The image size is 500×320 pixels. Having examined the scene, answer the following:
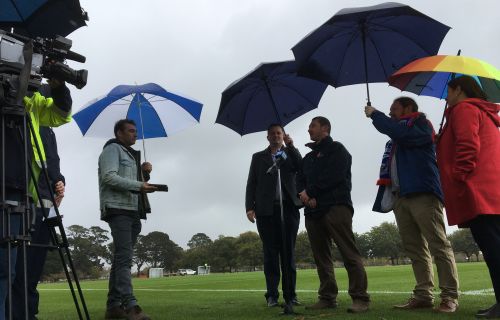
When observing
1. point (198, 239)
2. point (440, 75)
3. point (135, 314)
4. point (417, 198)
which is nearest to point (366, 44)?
point (440, 75)

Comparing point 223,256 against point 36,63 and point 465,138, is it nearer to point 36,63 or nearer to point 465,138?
point 465,138

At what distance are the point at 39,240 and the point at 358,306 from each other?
3251mm

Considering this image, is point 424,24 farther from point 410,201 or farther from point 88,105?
point 88,105

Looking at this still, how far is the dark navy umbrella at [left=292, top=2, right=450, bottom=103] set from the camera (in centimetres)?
541

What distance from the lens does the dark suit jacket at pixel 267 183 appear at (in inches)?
242

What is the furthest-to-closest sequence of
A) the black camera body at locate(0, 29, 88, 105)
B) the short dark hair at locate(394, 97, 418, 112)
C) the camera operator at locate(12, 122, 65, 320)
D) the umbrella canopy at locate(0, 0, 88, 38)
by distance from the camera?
1. the short dark hair at locate(394, 97, 418, 112)
2. the camera operator at locate(12, 122, 65, 320)
3. the umbrella canopy at locate(0, 0, 88, 38)
4. the black camera body at locate(0, 29, 88, 105)

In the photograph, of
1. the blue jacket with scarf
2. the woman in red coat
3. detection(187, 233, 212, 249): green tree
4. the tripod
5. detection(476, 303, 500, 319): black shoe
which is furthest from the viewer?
detection(187, 233, 212, 249): green tree

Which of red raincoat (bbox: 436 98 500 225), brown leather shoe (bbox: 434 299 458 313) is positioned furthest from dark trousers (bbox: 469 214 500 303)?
brown leather shoe (bbox: 434 299 458 313)

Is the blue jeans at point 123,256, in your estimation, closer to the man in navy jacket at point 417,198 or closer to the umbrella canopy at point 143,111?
the umbrella canopy at point 143,111

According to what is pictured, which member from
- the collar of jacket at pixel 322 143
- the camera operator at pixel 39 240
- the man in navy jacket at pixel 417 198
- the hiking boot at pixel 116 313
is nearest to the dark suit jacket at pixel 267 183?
the collar of jacket at pixel 322 143

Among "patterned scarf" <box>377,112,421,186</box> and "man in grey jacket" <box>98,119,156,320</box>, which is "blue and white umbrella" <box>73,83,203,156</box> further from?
"patterned scarf" <box>377,112,421,186</box>

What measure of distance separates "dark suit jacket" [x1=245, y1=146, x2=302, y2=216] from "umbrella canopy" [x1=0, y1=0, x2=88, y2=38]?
316 cm

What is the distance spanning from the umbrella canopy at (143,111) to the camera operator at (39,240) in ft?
4.55

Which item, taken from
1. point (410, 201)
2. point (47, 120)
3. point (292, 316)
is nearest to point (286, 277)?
point (292, 316)
